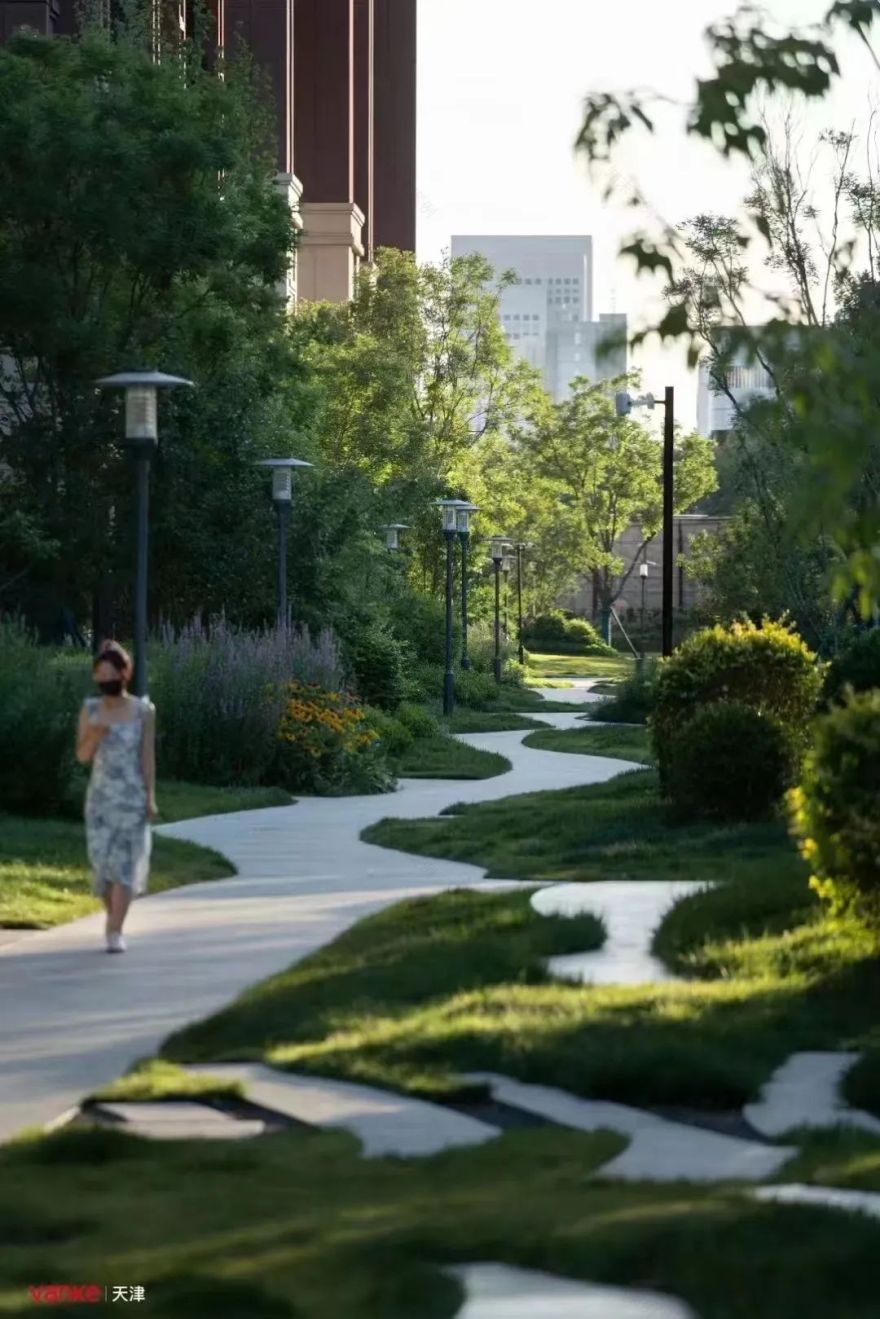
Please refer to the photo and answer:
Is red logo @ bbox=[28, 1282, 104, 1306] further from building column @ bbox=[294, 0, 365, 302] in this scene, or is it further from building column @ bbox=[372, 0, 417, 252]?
building column @ bbox=[372, 0, 417, 252]

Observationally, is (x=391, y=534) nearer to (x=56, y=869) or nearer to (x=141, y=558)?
(x=141, y=558)

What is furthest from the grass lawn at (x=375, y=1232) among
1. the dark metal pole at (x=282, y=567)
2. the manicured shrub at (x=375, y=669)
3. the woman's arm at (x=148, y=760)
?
the manicured shrub at (x=375, y=669)

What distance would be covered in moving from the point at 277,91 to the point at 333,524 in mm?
21523

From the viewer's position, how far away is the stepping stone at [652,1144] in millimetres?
6777

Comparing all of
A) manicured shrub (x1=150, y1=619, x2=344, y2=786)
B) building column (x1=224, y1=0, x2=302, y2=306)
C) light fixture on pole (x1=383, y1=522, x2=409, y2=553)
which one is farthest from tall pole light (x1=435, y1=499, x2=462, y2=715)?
manicured shrub (x1=150, y1=619, x2=344, y2=786)

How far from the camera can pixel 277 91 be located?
5475 centimetres

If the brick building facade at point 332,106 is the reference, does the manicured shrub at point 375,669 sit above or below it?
below

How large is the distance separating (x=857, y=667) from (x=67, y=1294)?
12880 millimetres

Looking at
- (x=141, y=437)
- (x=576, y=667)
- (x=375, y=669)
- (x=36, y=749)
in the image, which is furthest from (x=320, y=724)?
(x=576, y=667)

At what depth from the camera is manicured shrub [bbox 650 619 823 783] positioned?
20.3 meters

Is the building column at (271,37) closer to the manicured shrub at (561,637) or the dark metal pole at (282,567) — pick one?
the dark metal pole at (282,567)

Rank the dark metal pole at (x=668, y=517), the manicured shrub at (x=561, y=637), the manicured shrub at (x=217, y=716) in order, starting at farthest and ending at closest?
the manicured shrub at (x=561, y=637)
the dark metal pole at (x=668, y=517)
the manicured shrub at (x=217, y=716)

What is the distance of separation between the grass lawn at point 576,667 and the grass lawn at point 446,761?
34.1 metres

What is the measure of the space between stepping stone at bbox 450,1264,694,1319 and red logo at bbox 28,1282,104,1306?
854 mm
